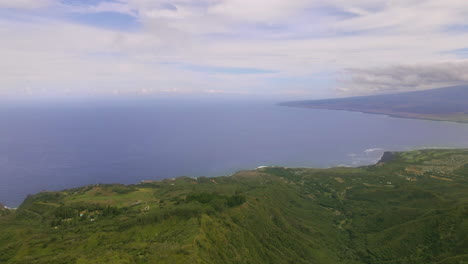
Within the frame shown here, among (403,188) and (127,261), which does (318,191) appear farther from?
(127,261)

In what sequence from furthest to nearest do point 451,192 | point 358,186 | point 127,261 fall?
point 358,186, point 451,192, point 127,261

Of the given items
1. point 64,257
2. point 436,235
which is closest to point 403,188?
point 436,235

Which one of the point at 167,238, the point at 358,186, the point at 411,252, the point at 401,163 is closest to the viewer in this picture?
the point at 167,238

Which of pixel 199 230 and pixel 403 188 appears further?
pixel 403 188

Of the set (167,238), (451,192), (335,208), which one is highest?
(167,238)

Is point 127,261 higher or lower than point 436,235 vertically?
higher

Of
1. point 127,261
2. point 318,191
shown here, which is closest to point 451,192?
point 318,191
